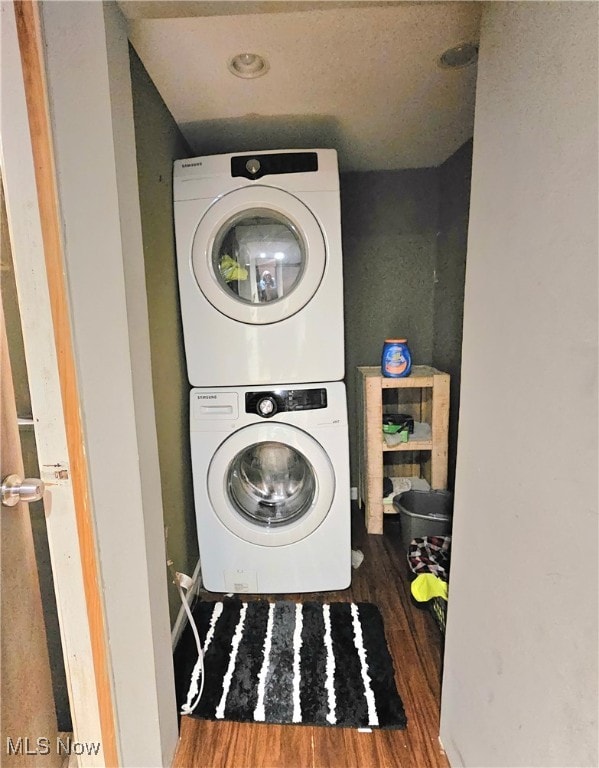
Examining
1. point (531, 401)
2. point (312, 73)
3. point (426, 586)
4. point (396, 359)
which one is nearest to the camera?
point (531, 401)

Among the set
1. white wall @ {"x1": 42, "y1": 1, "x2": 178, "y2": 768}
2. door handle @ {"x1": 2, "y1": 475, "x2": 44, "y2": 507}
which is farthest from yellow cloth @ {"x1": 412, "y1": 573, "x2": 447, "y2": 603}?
door handle @ {"x1": 2, "y1": 475, "x2": 44, "y2": 507}

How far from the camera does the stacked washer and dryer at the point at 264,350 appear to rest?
4.59ft

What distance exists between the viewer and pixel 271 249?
156 cm

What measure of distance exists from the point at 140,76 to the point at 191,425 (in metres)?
1.14

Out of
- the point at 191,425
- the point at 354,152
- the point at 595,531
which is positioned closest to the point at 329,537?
the point at 191,425

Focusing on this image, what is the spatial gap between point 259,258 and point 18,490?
1.19m

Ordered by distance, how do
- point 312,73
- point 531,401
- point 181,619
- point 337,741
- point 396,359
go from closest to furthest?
point 531,401 < point 337,741 < point 312,73 < point 181,619 < point 396,359

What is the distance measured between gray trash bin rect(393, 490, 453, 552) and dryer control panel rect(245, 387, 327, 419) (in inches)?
30.2

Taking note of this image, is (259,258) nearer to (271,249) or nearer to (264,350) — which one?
(271,249)

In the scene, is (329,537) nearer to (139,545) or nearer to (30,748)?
(139,545)

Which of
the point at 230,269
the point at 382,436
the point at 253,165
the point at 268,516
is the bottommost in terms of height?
the point at 268,516

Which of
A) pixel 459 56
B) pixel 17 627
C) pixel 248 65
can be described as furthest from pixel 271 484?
pixel 459 56

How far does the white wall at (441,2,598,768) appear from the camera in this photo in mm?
534

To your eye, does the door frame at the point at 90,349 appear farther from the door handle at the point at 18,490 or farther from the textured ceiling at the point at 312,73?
the textured ceiling at the point at 312,73
